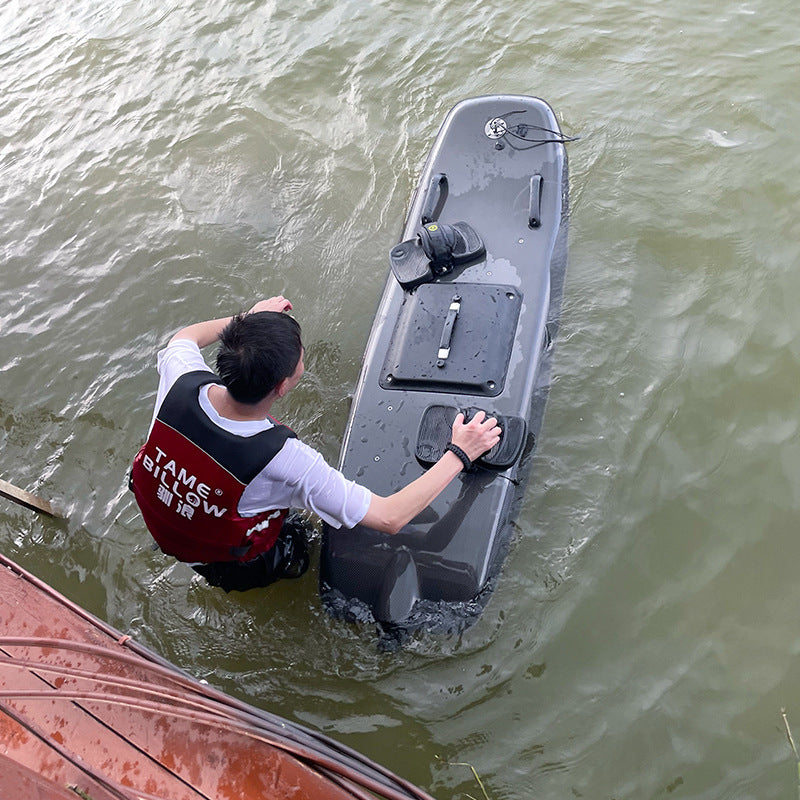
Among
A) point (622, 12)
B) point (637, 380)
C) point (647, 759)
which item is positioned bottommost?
point (647, 759)

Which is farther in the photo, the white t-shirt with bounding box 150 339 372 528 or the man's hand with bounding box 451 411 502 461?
the man's hand with bounding box 451 411 502 461

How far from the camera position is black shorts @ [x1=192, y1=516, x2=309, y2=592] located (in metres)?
3.08

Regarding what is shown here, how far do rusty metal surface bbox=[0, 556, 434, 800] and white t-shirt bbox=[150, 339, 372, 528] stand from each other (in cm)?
66

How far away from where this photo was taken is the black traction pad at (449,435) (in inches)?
125

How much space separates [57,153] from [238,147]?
62.0 inches

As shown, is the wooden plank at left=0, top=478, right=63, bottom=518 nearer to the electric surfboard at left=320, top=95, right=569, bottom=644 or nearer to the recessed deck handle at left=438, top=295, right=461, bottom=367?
the electric surfboard at left=320, top=95, right=569, bottom=644

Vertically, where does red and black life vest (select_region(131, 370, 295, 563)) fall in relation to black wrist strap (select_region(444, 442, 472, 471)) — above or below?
above

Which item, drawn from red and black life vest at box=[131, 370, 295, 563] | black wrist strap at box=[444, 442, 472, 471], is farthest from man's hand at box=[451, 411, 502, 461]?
red and black life vest at box=[131, 370, 295, 563]

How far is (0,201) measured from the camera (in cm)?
569

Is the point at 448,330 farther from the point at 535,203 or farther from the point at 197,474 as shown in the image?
the point at 197,474

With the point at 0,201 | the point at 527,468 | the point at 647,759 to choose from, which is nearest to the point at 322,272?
the point at 527,468

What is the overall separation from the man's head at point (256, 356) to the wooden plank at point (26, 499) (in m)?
1.64

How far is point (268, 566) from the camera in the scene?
123 inches

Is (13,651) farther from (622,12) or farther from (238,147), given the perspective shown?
(622,12)
